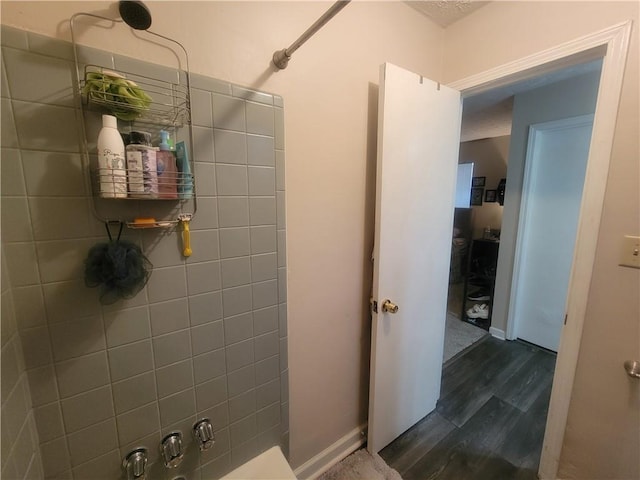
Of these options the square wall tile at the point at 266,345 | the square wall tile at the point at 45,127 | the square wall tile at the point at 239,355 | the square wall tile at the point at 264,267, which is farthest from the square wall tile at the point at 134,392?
the square wall tile at the point at 45,127

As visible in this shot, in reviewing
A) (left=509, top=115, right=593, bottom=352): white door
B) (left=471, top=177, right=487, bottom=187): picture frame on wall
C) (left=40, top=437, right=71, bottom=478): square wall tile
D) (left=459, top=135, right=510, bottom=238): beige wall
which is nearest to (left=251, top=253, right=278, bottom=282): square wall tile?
(left=40, top=437, right=71, bottom=478): square wall tile

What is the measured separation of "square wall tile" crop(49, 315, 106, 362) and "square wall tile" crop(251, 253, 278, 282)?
0.47m

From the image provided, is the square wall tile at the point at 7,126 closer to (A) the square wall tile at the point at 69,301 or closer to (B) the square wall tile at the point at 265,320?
(A) the square wall tile at the point at 69,301

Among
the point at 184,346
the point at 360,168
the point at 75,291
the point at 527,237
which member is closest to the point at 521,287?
the point at 527,237

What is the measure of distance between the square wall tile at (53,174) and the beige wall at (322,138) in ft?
1.05

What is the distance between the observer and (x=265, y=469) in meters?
1.08

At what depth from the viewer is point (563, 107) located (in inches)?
83.9

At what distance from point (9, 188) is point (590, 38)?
192 cm

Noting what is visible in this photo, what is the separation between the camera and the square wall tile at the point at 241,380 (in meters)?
1.02

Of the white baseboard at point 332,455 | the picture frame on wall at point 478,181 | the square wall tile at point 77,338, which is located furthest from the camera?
the picture frame on wall at point 478,181

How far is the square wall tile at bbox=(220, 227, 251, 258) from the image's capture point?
928mm

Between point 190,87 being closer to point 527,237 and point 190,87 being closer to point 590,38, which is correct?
point 590,38

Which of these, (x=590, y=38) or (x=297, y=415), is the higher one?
(x=590, y=38)

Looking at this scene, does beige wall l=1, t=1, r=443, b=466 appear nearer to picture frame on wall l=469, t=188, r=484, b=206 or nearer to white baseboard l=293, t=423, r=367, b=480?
white baseboard l=293, t=423, r=367, b=480
